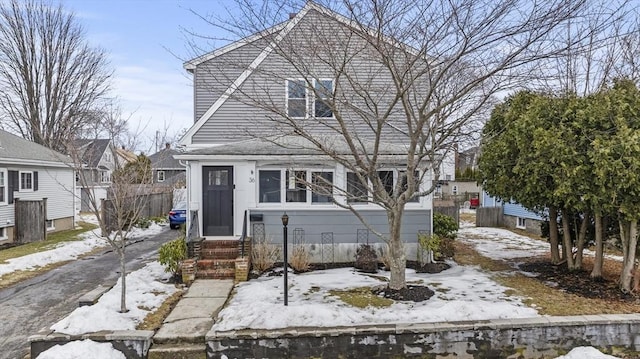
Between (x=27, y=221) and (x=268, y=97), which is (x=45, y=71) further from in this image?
(x=268, y=97)

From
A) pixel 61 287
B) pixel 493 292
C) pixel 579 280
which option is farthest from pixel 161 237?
pixel 579 280

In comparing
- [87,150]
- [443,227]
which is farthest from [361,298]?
[87,150]

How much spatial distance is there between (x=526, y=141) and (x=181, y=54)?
6.82 m

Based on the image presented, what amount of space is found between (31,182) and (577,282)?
1888 cm

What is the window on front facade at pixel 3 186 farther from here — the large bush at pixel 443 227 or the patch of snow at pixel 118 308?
the large bush at pixel 443 227

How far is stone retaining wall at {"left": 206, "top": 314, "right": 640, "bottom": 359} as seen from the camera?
554 centimetres

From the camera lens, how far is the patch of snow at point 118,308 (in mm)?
5727

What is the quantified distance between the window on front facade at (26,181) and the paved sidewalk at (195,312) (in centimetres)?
1188

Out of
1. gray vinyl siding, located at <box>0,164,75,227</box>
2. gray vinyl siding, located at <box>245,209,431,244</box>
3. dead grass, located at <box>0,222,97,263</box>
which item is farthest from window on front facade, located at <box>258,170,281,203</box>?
gray vinyl siding, located at <box>0,164,75,227</box>

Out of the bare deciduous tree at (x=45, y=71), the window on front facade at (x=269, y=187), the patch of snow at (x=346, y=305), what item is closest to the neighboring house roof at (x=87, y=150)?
the window on front facade at (x=269, y=187)

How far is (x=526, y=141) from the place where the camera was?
8047 millimetres

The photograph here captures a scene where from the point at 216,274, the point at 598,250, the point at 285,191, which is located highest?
the point at 285,191

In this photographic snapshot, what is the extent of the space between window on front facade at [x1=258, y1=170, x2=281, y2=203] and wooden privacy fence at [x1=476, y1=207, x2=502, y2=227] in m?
11.9

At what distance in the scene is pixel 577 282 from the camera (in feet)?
27.0
